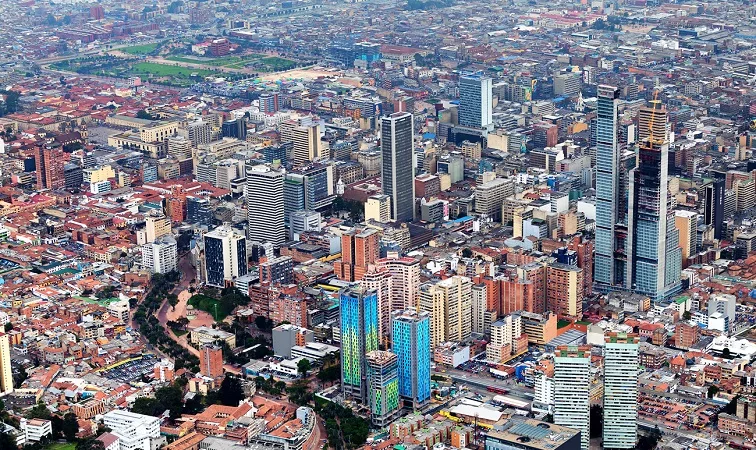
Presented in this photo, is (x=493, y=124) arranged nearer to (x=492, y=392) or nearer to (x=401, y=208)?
(x=401, y=208)

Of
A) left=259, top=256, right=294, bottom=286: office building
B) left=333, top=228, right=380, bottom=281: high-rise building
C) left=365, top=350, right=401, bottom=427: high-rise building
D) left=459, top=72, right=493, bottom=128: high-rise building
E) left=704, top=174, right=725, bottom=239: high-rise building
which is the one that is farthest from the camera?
left=459, top=72, right=493, bottom=128: high-rise building

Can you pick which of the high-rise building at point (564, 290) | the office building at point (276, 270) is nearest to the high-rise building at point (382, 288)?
the office building at point (276, 270)

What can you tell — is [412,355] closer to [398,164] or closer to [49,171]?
[398,164]

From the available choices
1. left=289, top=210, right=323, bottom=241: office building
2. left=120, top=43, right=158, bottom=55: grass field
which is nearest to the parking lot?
left=289, top=210, right=323, bottom=241: office building

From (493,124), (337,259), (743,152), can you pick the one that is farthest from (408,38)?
(337,259)

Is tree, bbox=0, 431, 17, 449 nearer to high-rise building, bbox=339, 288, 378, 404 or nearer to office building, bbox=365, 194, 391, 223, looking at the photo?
high-rise building, bbox=339, 288, 378, 404
